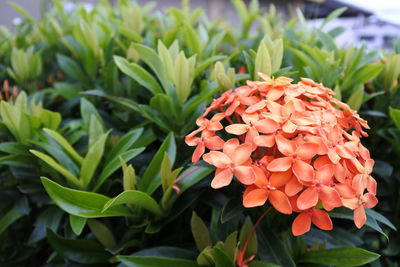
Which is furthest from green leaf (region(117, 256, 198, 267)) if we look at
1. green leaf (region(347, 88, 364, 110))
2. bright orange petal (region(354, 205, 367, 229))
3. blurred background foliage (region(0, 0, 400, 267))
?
green leaf (region(347, 88, 364, 110))

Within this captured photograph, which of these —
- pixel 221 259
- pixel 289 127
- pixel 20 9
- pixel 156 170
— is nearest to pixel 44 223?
pixel 156 170

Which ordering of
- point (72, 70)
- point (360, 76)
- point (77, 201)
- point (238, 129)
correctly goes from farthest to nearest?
point (72, 70), point (360, 76), point (77, 201), point (238, 129)

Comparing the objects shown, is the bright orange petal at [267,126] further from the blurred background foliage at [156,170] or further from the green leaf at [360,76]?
the green leaf at [360,76]

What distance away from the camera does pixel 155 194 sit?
1.25 metres

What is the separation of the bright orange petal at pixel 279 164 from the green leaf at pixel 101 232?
0.66 m

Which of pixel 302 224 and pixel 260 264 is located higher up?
pixel 302 224

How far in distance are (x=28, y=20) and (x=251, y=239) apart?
224 centimetres

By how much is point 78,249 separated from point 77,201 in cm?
29

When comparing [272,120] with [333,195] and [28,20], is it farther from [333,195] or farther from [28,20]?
[28,20]

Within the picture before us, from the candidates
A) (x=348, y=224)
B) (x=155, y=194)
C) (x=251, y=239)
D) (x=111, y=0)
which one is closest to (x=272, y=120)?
(x=251, y=239)

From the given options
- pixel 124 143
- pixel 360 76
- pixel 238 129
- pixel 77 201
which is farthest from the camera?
pixel 360 76

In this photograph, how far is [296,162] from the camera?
2.79ft

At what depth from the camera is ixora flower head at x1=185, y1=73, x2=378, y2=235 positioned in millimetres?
844

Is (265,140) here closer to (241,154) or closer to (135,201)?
(241,154)
